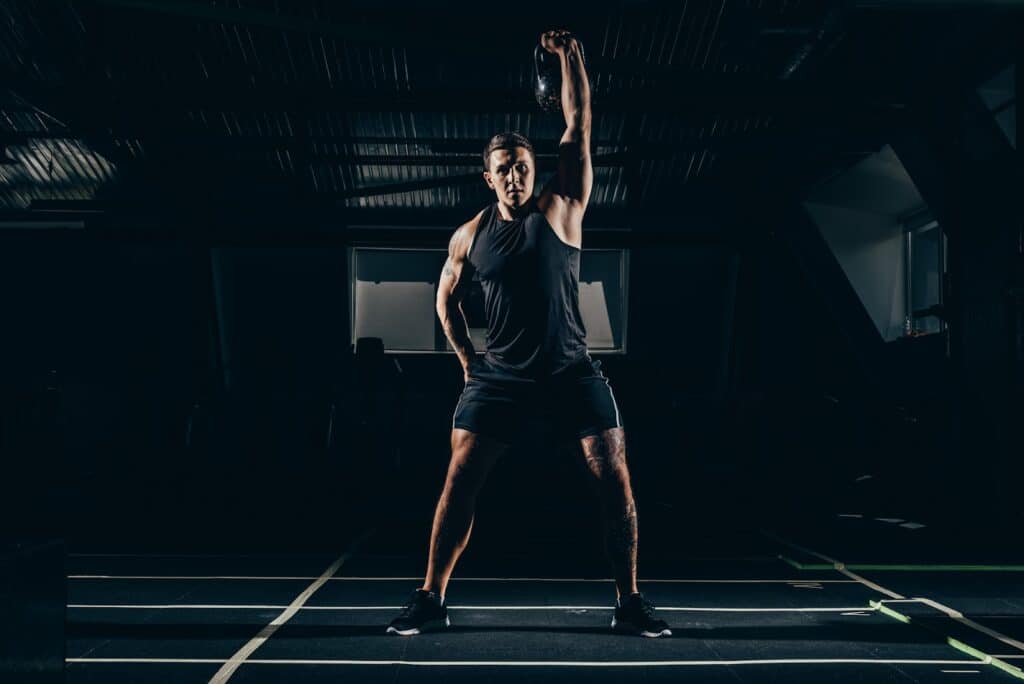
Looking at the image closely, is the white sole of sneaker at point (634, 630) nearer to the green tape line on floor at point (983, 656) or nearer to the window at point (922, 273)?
the green tape line on floor at point (983, 656)

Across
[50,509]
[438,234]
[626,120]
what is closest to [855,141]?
[626,120]

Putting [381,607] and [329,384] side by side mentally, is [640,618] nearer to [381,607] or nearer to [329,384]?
[381,607]

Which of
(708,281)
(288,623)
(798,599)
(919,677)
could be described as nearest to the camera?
(919,677)

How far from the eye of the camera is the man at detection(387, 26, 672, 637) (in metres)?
2.68

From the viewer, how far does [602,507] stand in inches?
107

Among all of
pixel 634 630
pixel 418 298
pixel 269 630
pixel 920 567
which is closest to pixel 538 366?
pixel 634 630

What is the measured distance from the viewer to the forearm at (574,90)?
8.69 feet

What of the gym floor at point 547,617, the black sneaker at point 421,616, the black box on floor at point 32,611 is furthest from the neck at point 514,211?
the black box on floor at point 32,611

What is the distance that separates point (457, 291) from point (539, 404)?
477mm

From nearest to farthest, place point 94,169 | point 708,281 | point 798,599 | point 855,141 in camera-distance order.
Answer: point 798,599 < point 855,141 < point 94,169 < point 708,281

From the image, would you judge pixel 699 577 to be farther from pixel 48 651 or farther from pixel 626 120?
pixel 626 120

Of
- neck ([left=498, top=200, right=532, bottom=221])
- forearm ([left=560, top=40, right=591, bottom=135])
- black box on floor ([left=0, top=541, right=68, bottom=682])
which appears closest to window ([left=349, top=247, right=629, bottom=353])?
neck ([left=498, top=200, right=532, bottom=221])

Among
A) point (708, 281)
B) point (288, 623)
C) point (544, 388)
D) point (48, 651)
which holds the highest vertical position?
point (708, 281)

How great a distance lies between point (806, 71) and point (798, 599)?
16.0ft
